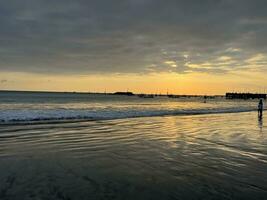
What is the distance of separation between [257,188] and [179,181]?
5.85 ft

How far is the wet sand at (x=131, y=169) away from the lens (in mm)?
6586

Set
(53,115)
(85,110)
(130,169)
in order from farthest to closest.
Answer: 1. (85,110)
2. (53,115)
3. (130,169)

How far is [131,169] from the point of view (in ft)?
28.6

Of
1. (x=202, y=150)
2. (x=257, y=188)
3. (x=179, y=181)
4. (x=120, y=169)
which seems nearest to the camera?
(x=257, y=188)

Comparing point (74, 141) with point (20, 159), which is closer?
point (20, 159)

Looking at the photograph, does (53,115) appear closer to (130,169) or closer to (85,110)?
(85,110)

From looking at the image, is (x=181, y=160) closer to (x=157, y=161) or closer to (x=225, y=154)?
(x=157, y=161)

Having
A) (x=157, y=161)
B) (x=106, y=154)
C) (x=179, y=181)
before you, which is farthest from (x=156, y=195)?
(x=106, y=154)

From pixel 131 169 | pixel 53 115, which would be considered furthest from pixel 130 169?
pixel 53 115

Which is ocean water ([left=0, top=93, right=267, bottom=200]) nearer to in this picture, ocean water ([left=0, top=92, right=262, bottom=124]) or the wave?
the wave

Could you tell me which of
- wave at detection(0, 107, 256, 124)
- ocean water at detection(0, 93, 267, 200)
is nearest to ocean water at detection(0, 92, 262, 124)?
wave at detection(0, 107, 256, 124)

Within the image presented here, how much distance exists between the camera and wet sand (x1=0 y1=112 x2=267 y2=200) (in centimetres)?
659

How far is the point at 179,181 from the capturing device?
296 inches

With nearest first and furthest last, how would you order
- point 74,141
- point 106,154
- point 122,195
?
point 122,195
point 106,154
point 74,141
